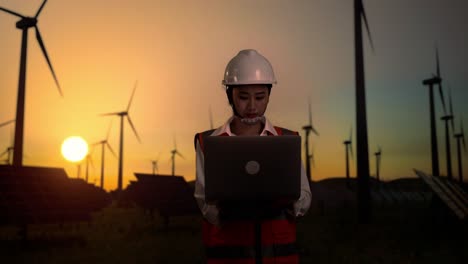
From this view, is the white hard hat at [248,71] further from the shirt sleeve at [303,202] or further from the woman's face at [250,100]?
the shirt sleeve at [303,202]

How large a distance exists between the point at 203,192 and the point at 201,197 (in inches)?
1.6

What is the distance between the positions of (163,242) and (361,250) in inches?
217

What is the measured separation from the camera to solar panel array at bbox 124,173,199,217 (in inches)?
765

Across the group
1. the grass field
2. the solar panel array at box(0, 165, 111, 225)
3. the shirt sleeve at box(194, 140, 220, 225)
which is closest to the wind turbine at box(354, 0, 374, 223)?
the grass field

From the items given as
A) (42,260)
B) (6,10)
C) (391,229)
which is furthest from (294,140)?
(6,10)

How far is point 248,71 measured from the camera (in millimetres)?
4121

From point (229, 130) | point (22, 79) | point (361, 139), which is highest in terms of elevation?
point (22, 79)

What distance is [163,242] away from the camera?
1434 centimetres

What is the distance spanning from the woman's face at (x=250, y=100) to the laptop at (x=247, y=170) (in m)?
0.90

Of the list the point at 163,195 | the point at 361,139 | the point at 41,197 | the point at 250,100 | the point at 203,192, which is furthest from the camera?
the point at 163,195

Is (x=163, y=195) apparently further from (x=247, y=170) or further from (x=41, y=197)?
(x=247, y=170)

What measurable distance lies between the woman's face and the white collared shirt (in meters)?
0.13

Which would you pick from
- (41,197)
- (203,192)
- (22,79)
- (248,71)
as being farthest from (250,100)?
(22,79)

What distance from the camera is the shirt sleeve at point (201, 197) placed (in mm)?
3619
